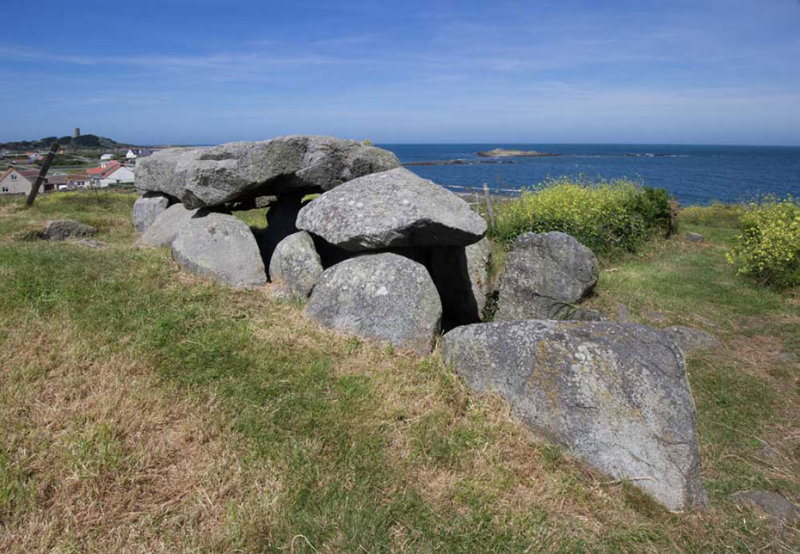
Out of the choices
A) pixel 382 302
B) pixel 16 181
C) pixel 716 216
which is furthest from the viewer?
pixel 716 216

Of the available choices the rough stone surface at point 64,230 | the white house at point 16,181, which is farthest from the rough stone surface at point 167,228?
the white house at point 16,181

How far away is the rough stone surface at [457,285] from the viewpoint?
8680 mm

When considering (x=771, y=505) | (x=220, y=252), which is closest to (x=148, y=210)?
(x=220, y=252)

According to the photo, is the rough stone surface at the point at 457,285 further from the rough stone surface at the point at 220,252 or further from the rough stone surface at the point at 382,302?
the rough stone surface at the point at 220,252

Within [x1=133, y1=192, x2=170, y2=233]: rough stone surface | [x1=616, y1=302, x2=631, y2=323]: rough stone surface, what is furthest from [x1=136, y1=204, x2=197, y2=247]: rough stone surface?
[x1=616, y1=302, x2=631, y2=323]: rough stone surface

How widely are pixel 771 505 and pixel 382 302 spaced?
4.35m

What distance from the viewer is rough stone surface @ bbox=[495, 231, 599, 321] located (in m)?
8.88

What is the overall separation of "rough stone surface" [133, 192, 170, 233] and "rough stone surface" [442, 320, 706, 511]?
29.7 feet

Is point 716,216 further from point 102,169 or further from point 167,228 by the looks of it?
point 102,169

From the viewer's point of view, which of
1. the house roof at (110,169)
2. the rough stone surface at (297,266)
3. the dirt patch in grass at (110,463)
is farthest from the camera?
the house roof at (110,169)

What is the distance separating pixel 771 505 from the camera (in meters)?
4.45

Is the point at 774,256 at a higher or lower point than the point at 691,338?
higher

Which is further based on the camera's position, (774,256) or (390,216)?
(774,256)

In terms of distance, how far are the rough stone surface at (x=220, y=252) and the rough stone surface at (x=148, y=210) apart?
3.45 m
